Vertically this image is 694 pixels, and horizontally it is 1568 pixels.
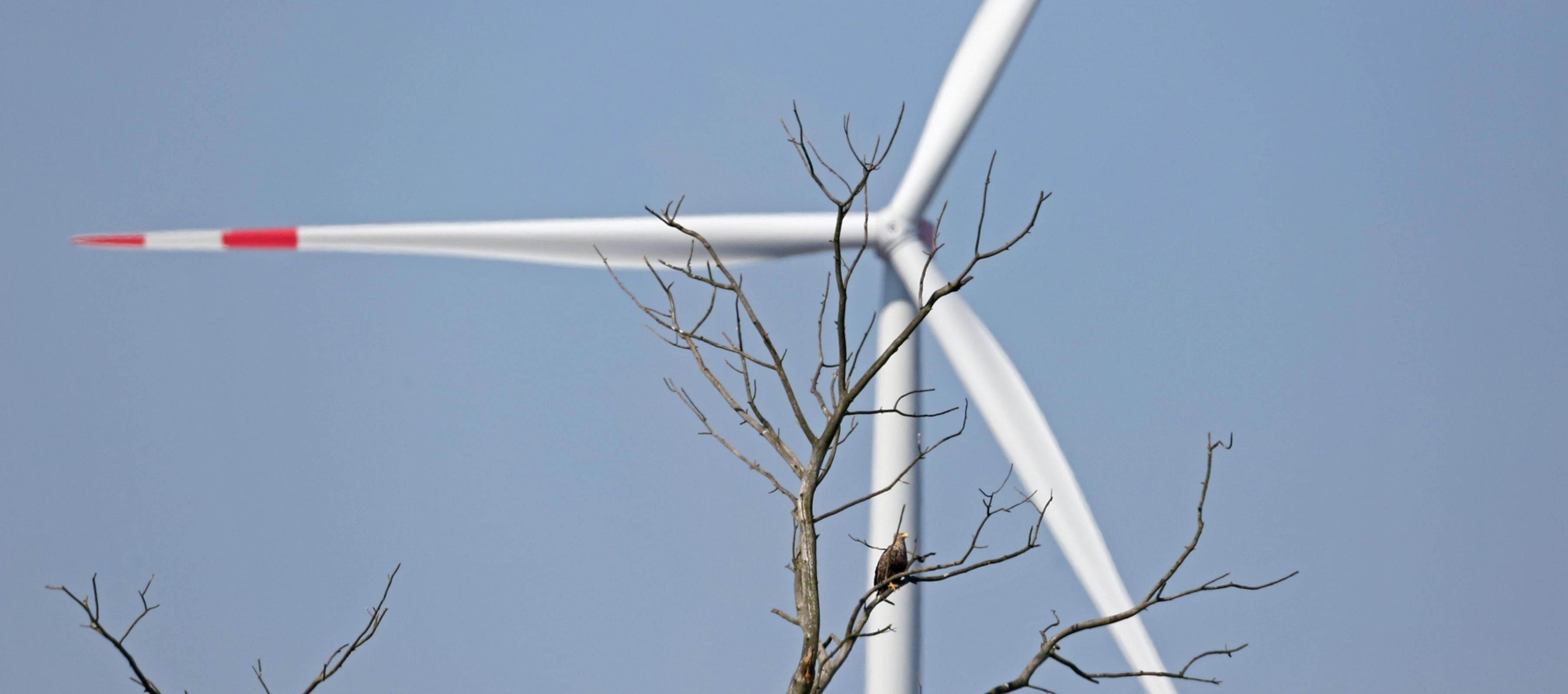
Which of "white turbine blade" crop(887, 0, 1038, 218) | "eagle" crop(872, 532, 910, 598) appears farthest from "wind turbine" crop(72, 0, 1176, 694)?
"eagle" crop(872, 532, 910, 598)

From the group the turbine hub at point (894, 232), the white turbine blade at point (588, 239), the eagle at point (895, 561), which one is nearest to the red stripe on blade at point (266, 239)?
the white turbine blade at point (588, 239)

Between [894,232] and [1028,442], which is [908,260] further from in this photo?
[1028,442]

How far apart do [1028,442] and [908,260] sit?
2.67m

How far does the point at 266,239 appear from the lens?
20.9 m

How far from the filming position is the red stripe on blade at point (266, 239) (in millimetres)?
20812

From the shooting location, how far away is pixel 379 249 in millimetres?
20516

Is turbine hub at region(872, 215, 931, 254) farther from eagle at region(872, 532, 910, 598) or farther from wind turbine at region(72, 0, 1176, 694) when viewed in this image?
eagle at region(872, 532, 910, 598)

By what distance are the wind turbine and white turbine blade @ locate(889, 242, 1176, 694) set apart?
0.6 inches

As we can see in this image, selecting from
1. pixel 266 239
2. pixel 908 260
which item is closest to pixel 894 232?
pixel 908 260

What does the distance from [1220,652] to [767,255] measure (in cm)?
1288

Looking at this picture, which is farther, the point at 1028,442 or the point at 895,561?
the point at 1028,442

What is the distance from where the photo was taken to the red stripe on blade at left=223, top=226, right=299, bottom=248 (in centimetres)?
2081

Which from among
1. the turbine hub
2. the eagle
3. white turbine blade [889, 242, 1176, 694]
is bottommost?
the eagle

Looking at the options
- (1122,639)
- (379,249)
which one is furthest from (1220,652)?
(379,249)
